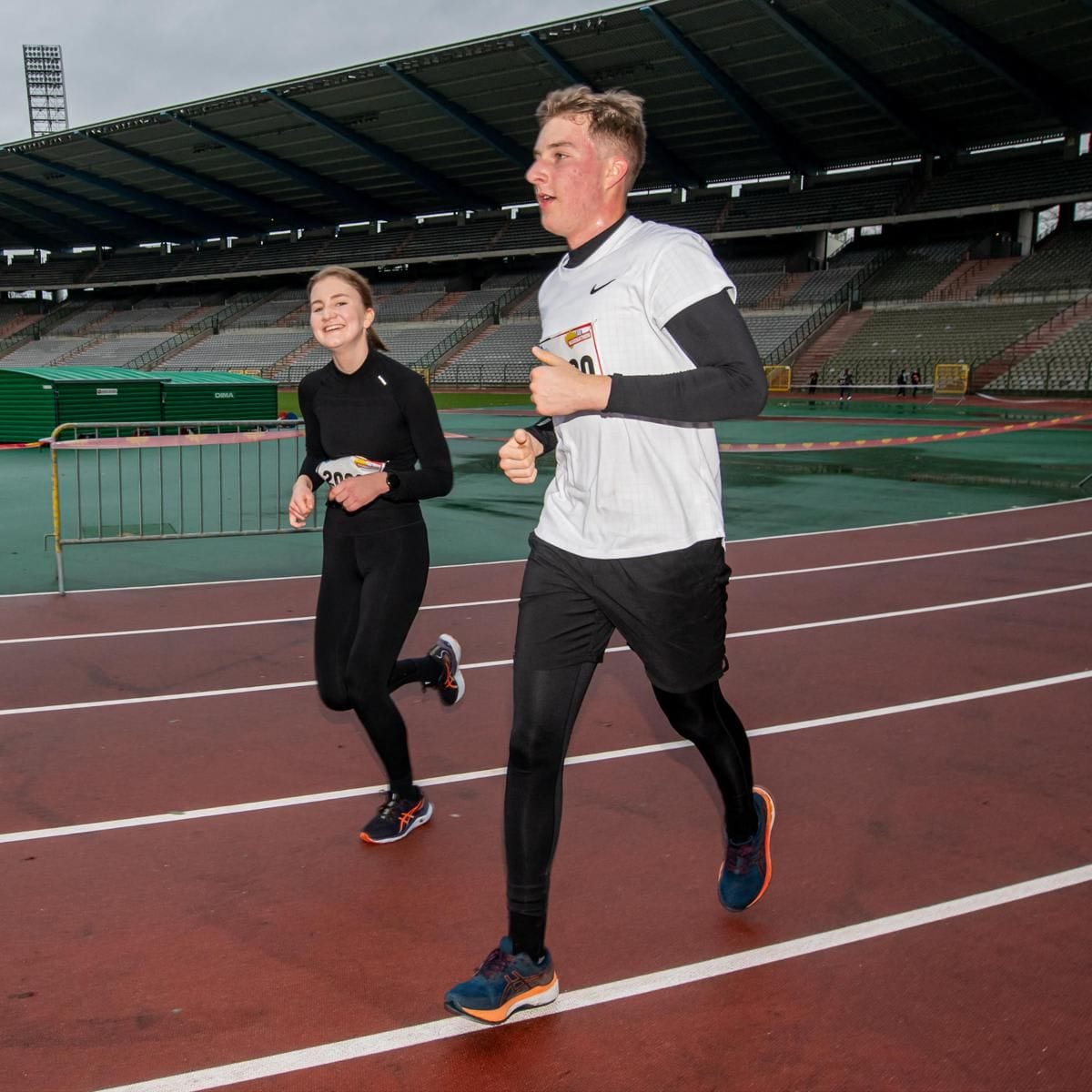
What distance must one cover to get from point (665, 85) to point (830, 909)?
46549mm

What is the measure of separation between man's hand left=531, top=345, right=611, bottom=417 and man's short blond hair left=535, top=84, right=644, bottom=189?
624 millimetres

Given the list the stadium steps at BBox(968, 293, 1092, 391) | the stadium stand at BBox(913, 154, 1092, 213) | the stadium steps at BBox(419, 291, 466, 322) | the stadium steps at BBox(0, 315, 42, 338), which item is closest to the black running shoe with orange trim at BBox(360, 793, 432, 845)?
the stadium steps at BBox(968, 293, 1092, 391)

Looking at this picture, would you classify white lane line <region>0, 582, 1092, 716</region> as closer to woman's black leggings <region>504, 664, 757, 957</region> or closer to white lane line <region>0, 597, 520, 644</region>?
white lane line <region>0, 597, 520, 644</region>

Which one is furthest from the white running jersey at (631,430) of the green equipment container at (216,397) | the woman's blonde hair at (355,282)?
the green equipment container at (216,397)

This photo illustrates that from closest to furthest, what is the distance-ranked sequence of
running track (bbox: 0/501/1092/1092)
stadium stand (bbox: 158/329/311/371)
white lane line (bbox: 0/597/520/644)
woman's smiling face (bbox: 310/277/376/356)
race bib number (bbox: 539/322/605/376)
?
1. running track (bbox: 0/501/1092/1092)
2. race bib number (bbox: 539/322/605/376)
3. woman's smiling face (bbox: 310/277/376/356)
4. white lane line (bbox: 0/597/520/644)
5. stadium stand (bbox: 158/329/311/371)

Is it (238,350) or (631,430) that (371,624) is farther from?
(238,350)

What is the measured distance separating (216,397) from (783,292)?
33.4m

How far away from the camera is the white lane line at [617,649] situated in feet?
18.5

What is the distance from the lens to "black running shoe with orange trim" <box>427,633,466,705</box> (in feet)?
17.5

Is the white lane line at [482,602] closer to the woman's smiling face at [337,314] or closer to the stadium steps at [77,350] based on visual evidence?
the woman's smiling face at [337,314]

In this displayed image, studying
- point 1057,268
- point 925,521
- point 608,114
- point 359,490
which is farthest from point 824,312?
point 608,114

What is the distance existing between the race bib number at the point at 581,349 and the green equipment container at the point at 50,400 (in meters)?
20.7

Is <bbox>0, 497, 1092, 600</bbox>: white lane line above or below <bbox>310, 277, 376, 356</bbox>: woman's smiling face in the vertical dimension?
below

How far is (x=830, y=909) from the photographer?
3.44 meters
